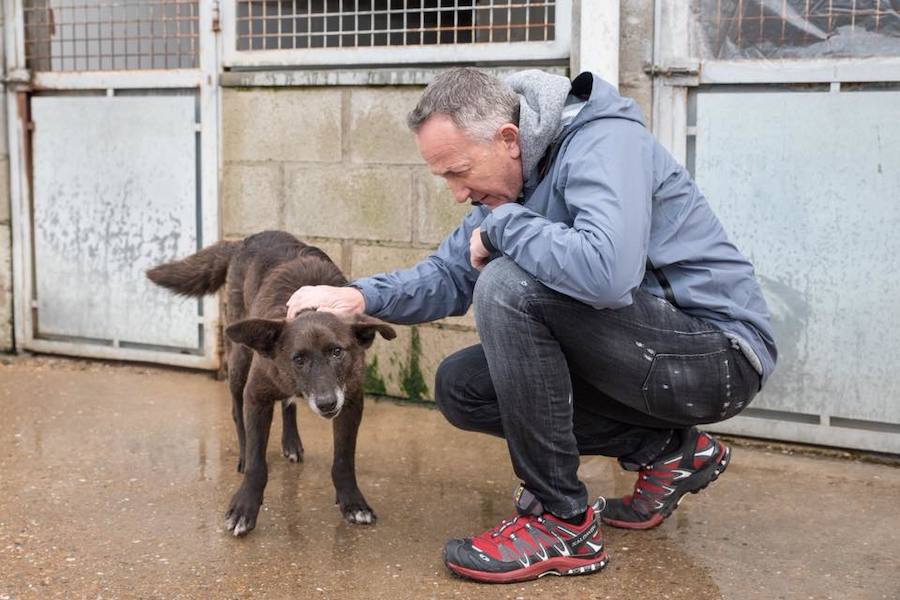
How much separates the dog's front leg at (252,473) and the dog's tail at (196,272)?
1070 mm

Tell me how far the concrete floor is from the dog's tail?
694 millimetres

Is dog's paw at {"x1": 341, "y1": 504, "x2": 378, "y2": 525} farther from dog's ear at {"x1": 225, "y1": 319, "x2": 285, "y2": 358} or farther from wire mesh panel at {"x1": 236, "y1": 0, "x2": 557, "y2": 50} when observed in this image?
wire mesh panel at {"x1": 236, "y1": 0, "x2": 557, "y2": 50}

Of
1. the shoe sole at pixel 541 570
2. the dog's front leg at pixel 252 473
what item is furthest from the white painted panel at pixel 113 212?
the shoe sole at pixel 541 570

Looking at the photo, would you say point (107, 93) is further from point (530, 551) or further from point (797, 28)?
point (530, 551)

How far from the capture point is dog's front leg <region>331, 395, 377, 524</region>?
412cm

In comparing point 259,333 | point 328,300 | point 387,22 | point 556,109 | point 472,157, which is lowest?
point 259,333

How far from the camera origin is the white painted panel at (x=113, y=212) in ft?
20.5

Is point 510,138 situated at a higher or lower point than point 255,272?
higher

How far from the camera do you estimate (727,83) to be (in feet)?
16.1

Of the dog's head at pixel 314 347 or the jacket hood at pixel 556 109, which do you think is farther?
the dog's head at pixel 314 347

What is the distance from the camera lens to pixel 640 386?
3.48 m

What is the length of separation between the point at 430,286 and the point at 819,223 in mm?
1862

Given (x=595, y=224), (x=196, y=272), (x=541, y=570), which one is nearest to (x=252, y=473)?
(x=541, y=570)

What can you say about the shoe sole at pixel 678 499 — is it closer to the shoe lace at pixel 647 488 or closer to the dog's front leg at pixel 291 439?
the shoe lace at pixel 647 488
